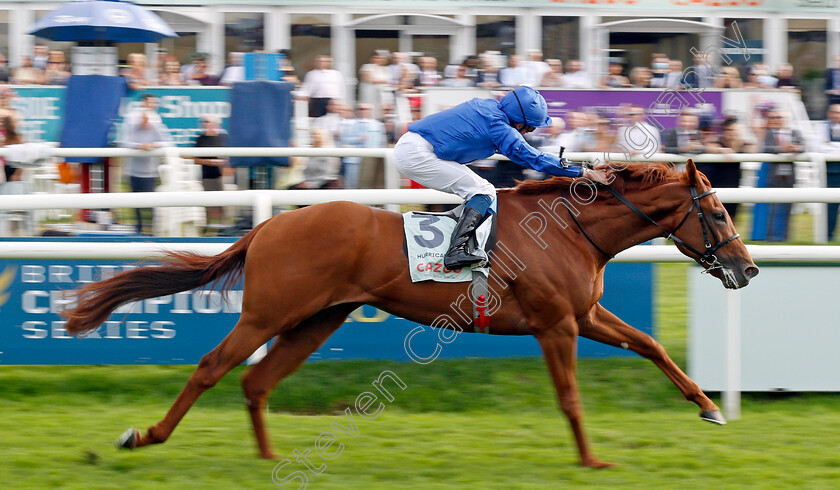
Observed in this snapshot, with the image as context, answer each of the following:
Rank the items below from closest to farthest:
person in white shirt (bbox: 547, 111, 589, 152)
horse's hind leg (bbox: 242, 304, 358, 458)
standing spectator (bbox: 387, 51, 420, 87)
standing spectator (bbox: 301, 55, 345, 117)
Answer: horse's hind leg (bbox: 242, 304, 358, 458) → person in white shirt (bbox: 547, 111, 589, 152) → standing spectator (bbox: 301, 55, 345, 117) → standing spectator (bbox: 387, 51, 420, 87)

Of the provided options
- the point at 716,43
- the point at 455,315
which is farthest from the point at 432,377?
the point at 716,43

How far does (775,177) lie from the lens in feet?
26.8

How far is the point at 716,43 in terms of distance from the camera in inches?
496

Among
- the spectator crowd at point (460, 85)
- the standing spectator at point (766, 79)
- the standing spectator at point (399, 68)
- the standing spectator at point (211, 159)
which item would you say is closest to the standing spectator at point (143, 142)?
the spectator crowd at point (460, 85)

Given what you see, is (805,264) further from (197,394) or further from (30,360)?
(30,360)

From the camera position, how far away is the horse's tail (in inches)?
182

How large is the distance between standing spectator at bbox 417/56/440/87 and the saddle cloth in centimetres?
634

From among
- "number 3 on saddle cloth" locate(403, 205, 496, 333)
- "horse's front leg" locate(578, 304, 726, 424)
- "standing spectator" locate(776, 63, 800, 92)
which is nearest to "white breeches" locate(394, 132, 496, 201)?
"number 3 on saddle cloth" locate(403, 205, 496, 333)

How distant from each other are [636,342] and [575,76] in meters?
6.74

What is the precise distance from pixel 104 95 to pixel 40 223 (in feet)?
7.19

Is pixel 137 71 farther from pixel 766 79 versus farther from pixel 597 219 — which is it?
pixel 766 79

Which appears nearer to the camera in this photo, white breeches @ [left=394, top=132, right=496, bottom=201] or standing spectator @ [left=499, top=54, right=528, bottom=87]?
white breeches @ [left=394, top=132, right=496, bottom=201]

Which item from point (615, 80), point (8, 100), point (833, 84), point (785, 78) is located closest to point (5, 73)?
point (8, 100)

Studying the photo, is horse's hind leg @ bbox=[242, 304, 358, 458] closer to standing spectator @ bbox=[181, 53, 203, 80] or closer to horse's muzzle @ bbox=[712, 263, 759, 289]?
horse's muzzle @ bbox=[712, 263, 759, 289]
